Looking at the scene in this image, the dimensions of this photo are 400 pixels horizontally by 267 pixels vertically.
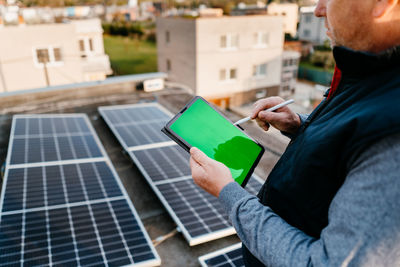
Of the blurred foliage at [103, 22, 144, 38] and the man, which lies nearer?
the man

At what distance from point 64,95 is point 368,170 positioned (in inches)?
400

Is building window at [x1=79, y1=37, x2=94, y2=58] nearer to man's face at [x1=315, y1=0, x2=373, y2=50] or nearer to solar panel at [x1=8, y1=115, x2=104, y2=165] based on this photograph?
solar panel at [x1=8, y1=115, x2=104, y2=165]

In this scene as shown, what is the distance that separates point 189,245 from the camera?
388cm

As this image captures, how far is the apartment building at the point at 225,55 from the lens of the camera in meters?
20.1

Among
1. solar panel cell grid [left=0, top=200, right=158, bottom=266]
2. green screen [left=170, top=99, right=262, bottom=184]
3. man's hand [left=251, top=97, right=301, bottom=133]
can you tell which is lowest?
solar panel cell grid [left=0, top=200, right=158, bottom=266]

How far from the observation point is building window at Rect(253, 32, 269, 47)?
21656 millimetres

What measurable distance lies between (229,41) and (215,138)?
64.5ft

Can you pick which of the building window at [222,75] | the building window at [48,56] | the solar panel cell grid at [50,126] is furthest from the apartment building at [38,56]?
the solar panel cell grid at [50,126]

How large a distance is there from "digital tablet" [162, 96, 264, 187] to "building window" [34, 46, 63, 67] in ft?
53.4

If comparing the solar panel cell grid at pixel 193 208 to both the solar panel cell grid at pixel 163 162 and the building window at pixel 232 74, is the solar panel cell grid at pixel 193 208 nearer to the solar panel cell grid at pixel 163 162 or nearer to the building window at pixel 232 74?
the solar panel cell grid at pixel 163 162

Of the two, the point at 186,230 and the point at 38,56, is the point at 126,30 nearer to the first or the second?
the point at 38,56

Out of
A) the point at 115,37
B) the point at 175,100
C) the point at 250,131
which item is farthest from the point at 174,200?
the point at 115,37

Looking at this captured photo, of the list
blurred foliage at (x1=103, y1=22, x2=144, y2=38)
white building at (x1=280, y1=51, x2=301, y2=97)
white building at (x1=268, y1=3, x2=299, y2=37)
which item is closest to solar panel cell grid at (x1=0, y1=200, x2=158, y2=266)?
white building at (x1=280, y1=51, x2=301, y2=97)

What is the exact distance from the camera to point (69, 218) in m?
3.94
